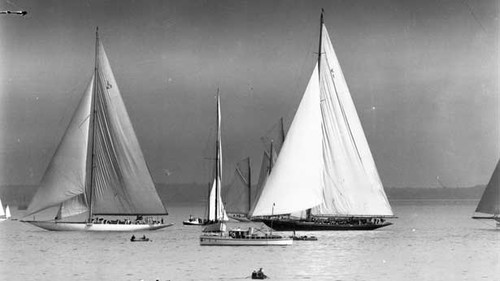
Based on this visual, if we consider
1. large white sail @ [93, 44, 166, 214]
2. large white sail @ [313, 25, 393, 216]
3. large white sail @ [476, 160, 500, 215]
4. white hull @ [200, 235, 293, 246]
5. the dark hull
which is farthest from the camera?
large white sail @ [476, 160, 500, 215]

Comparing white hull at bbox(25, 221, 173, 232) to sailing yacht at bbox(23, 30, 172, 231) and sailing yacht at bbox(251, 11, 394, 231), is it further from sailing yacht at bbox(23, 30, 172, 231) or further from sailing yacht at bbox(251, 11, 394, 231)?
sailing yacht at bbox(251, 11, 394, 231)

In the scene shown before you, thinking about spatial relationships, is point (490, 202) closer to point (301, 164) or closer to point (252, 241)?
point (301, 164)

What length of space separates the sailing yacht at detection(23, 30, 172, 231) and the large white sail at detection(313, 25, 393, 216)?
58.1 feet

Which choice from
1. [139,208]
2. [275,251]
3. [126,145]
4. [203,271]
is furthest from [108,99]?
[203,271]

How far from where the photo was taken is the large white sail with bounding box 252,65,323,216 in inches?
3324

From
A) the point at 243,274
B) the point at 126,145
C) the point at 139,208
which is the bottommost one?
the point at 243,274

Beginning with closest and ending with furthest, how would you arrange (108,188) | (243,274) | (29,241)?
1. (243,274)
2. (108,188)
3. (29,241)

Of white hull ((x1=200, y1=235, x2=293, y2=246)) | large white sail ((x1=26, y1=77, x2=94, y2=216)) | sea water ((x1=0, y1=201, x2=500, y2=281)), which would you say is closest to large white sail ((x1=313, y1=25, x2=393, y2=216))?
→ sea water ((x1=0, y1=201, x2=500, y2=281))

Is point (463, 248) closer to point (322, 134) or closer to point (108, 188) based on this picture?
point (322, 134)


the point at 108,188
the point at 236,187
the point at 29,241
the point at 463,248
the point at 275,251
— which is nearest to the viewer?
the point at 275,251

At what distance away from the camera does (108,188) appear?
299 feet

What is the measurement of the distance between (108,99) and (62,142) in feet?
20.8

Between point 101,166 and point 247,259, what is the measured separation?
89.8ft

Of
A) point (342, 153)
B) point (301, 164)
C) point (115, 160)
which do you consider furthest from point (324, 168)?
point (115, 160)
